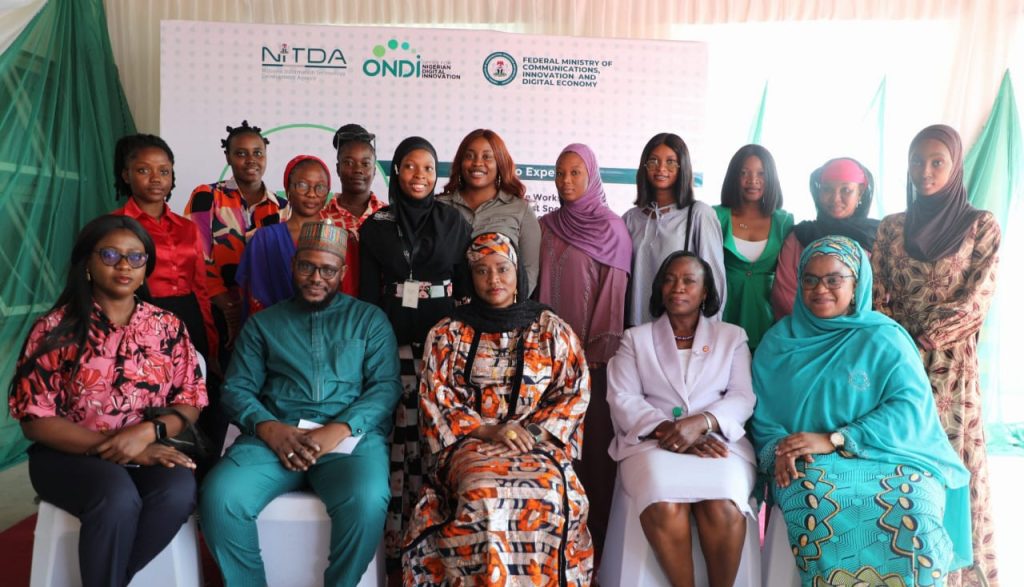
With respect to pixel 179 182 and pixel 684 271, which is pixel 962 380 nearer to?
pixel 684 271

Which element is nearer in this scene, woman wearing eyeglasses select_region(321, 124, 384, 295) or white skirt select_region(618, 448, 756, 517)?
white skirt select_region(618, 448, 756, 517)

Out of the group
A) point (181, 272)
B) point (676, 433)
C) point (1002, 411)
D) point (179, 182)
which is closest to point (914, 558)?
point (676, 433)

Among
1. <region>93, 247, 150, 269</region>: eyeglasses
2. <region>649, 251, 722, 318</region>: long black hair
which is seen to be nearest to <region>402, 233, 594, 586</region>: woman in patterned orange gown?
<region>649, 251, 722, 318</region>: long black hair

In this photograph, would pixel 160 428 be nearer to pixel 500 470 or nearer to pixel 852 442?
pixel 500 470

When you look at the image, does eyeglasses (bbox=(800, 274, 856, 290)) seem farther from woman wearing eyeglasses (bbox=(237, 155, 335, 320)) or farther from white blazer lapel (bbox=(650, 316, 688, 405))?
woman wearing eyeglasses (bbox=(237, 155, 335, 320))

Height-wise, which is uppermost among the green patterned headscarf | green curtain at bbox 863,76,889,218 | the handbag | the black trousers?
green curtain at bbox 863,76,889,218

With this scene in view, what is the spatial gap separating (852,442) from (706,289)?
79 cm

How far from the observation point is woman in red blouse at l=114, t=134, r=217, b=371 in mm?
3162

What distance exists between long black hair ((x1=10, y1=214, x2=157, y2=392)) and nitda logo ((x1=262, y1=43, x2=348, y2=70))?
2946 mm

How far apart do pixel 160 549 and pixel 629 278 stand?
217cm

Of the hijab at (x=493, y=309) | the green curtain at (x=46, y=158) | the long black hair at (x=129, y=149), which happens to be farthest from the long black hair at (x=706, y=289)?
the green curtain at (x=46, y=158)

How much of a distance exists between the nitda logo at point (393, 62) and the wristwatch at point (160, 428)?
11.2 feet

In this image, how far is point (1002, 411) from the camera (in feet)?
18.3

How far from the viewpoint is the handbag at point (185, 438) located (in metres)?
2.54
